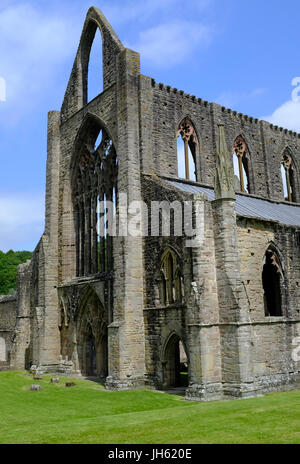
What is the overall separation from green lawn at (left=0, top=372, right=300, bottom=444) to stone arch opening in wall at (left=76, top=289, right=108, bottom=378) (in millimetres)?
3553

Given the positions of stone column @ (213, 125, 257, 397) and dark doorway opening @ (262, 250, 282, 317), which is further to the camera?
dark doorway opening @ (262, 250, 282, 317)

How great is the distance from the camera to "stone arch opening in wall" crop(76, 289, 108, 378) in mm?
20594

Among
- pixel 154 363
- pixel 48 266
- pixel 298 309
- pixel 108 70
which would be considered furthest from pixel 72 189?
pixel 298 309

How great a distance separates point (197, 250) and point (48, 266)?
10780 mm

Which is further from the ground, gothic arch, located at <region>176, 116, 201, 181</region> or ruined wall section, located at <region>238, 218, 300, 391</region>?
gothic arch, located at <region>176, 116, 201, 181</region>

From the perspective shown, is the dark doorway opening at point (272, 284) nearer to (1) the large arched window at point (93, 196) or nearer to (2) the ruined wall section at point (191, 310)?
(2) the ruined wall section at point (191, 310)

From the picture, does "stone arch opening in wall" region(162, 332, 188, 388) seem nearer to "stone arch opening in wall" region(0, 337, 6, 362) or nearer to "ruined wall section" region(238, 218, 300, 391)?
Answer: "ruined wall section" region(238, 218, 300, 391)

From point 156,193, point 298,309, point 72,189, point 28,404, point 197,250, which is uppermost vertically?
point 72,189

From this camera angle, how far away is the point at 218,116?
23.3 m

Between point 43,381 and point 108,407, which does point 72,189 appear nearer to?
point 43,381

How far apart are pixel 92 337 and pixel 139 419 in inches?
452

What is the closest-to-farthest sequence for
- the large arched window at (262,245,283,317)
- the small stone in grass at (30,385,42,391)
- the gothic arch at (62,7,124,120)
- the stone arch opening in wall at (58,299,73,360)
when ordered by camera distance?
1. the small stone in grass at (30,385,42,391)
2. the large arched window at (262,245,283,317)
3. the stone arch opening in wall at (58,299,73,360)
4. the gothic arch at (62,7,124,120)

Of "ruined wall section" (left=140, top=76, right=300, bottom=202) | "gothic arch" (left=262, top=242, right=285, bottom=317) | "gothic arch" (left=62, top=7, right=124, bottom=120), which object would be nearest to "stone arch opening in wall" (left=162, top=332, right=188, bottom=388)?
"gothic arch" (left=262, top=242, right=285, bottom=317)

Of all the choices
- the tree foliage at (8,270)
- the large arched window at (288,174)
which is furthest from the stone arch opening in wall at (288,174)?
the tree foliage at (8,270)
